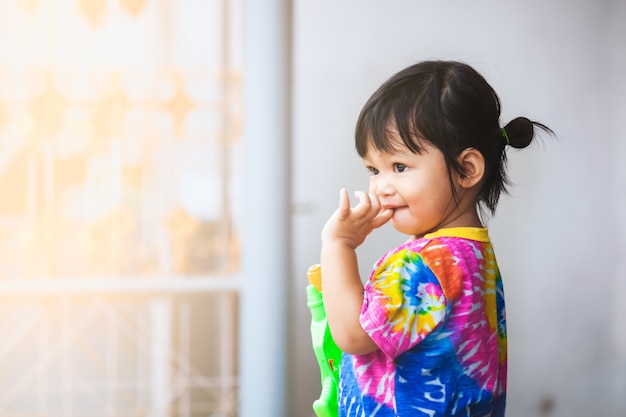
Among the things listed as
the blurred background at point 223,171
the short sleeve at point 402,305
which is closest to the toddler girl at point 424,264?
the short sleeve at point 402,305

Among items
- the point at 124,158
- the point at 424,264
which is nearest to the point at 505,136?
the point at 424,264

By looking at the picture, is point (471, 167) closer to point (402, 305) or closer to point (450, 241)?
point (450, 241)

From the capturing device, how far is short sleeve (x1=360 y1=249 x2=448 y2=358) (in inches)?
29.3

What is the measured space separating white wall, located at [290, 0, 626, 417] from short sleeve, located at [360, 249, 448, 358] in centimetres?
113

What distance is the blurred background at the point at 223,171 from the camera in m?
1.95

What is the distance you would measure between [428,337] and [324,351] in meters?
0.16

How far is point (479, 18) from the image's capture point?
6.53 ft

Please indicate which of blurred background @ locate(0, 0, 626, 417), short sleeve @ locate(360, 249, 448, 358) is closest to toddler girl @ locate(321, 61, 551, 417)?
short sleeve @ locate(360, 249, 448, 358)

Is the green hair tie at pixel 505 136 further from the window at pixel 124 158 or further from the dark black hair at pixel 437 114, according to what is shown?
the window at pixel 124 158

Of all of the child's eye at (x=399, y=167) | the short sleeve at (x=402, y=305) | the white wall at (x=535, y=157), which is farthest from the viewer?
the white wall at (x=535, y=157)

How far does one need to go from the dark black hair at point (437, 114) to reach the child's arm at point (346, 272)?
86 millimetres

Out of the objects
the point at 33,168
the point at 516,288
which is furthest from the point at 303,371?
the point at 33,168

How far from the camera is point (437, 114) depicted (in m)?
0.83

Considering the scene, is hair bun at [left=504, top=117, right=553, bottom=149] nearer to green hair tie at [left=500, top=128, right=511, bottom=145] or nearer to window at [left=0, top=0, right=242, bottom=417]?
green hair tie at [left=500, top=128, right=511, bottom=145]
